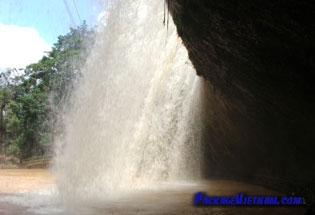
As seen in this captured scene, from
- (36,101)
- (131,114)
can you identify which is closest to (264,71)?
(131,114)

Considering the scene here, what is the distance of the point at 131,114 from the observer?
10422mm

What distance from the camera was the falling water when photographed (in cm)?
818

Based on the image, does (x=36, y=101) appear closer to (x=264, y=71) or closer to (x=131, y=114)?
(x=131, y=114)

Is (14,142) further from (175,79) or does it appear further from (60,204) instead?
(60,204)

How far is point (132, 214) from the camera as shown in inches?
188

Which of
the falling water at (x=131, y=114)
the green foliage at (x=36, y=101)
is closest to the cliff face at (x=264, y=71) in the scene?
the falling water at (x=131, y=114)

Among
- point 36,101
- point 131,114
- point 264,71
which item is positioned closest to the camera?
point 264,71

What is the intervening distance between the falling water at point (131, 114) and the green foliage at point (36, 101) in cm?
945

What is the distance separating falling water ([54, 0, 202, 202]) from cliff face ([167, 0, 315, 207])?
1952 millimetres

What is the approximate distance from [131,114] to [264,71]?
5.46 metres

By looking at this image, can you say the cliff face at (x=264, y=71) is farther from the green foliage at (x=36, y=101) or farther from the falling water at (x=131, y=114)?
the green foliage at (x=36, y=101)

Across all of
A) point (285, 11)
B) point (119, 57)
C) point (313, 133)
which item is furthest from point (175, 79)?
point (285, 11)

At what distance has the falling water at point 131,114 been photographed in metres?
8.18

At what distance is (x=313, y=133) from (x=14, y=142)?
18.5 metres
